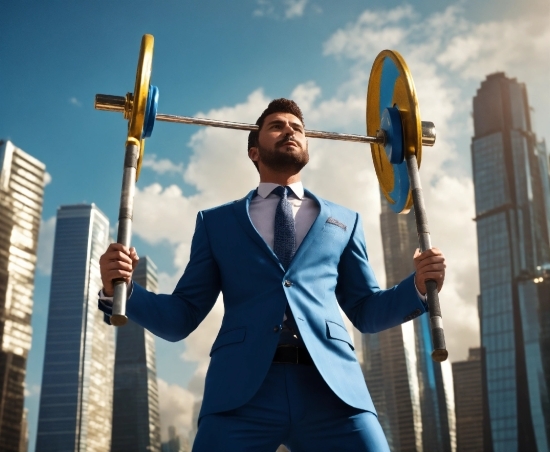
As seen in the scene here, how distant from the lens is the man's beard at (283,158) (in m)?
5.02

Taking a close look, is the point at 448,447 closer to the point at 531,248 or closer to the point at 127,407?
the point at 531,248

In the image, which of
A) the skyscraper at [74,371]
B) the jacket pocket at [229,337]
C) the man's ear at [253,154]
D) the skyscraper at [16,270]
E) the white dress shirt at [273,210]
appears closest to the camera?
the jacket pocket at [229,337]

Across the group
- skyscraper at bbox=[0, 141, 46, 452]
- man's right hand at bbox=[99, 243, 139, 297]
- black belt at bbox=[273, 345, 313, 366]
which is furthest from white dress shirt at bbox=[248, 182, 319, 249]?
skyscraper at bbox=[0, 141, 46, 452]

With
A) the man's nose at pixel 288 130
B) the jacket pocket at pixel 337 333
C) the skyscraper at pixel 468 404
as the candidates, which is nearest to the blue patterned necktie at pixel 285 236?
the jacket pocket at pixel 337 333

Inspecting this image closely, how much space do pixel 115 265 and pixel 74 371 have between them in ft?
658

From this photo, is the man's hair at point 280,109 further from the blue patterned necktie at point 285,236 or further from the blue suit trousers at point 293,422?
the blue suit trousers at point 293,422

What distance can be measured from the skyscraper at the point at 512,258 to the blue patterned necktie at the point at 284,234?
→ 130738 mm

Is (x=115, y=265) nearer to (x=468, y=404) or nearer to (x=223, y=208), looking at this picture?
(x=223, y=208)

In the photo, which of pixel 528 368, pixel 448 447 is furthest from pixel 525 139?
pixel 448 447

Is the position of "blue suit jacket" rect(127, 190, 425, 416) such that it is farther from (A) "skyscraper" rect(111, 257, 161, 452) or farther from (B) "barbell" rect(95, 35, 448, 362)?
(A) "skyscraper" rect(111, 257, 161, 452)

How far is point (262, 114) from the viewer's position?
537 centimetres

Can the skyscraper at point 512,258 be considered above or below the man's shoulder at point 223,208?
above

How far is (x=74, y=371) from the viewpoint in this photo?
19312cm

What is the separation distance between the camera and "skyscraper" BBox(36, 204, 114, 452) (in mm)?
189625
